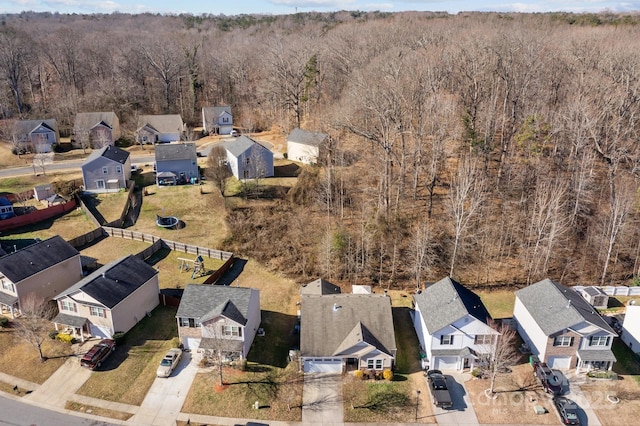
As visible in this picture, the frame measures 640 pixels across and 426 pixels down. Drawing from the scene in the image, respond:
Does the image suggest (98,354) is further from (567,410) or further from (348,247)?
(567,410)

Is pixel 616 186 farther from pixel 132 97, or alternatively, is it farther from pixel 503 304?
pixel 132 97

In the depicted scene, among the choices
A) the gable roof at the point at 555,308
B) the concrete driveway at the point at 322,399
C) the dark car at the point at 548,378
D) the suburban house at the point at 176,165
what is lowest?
the concrete driveway at the point at 322,399

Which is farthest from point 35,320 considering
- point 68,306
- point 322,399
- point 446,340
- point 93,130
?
point 93,130

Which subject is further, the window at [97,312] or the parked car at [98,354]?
the window at [97,312]

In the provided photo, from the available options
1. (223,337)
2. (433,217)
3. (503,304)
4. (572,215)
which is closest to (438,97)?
(433,217)

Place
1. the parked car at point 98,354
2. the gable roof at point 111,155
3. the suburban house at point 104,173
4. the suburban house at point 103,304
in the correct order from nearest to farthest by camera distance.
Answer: the parked car at point 98,354
the suburban house at point 103,304
the suburban house at point 104,173
the gable roof at point 111,155

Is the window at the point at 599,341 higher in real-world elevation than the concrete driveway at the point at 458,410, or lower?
higher

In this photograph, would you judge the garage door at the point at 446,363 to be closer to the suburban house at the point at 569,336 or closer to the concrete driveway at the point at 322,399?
the suburban house at the point at 569,336

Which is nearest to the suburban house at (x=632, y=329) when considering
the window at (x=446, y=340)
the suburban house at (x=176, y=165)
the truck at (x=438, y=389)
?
the window at (x=446, y=340)

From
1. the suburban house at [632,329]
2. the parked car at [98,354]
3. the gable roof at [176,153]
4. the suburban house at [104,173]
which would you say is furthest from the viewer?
the gable roof at [176,153]
